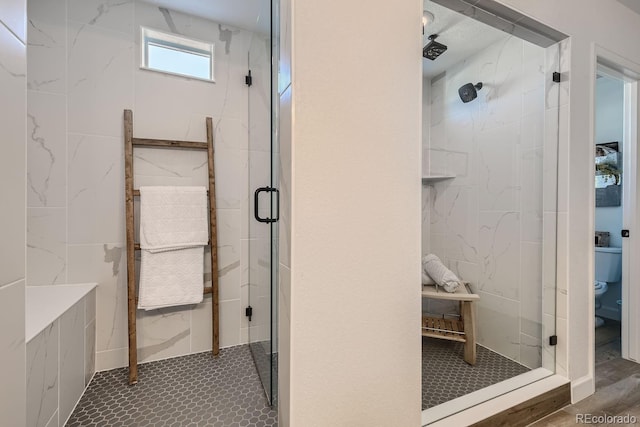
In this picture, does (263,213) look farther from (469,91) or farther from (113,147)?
(469,91)

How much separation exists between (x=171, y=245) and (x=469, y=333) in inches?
73.7

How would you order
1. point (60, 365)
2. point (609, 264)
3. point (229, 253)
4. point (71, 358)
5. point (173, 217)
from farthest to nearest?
point (609, 264), point (229, 253), point (173, 217), point (71, 358), point (60, 365)

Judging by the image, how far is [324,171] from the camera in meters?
0.91

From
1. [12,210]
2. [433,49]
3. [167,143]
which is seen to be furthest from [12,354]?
[433,49]

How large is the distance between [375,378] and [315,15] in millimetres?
1186

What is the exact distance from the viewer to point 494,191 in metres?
1.84

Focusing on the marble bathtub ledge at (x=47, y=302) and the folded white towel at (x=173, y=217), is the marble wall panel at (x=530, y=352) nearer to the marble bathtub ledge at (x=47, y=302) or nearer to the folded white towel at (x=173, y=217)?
the folded white towel at (x=173, y=217)

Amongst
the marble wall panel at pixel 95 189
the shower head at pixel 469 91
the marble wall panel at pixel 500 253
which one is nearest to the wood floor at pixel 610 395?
the marble wall panel at pixel 500 253

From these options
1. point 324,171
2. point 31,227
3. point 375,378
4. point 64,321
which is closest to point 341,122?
point 324,171

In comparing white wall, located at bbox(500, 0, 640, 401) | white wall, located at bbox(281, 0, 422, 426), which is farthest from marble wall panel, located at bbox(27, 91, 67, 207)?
white wall, located at bbox(500, 0, 640, 401)

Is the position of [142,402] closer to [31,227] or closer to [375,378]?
[31,227]

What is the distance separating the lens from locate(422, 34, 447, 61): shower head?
1.46 metres

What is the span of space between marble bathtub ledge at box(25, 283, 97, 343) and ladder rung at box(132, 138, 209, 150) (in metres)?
0.90

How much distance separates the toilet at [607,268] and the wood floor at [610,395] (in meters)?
0.73
